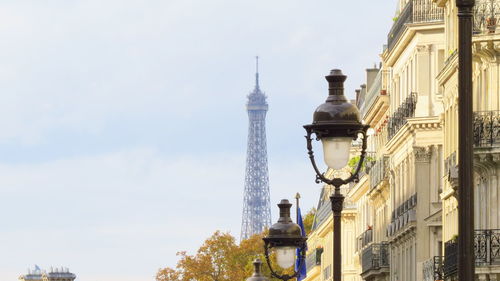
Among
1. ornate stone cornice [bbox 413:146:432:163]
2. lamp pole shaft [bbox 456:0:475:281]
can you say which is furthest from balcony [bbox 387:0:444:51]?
lamp pole shaft [bbox 456:0:475:281]

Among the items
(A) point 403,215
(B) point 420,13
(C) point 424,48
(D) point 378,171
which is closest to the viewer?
(C) point 424,48

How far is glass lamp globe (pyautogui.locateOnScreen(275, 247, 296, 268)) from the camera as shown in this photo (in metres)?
41.0

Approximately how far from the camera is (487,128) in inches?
2028

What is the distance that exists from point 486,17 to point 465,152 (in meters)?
29.4

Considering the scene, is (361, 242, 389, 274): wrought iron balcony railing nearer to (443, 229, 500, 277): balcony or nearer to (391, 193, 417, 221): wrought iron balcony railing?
(391, 193, 417, 221): wrought iron balcony railing

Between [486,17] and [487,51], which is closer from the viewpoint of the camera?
[486,17]

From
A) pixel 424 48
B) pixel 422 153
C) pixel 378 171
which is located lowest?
pixel 422 153

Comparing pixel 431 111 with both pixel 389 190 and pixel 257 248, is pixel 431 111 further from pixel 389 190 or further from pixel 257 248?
pixel 257 248

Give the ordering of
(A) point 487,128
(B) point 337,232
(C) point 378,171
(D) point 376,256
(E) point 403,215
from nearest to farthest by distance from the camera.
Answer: (B) point 337,232 < (A) point 487,128 < (E) point 403,215 < (D) point 376,256 < (C) point 378,171

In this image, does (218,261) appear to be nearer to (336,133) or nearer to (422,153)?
(422,153)

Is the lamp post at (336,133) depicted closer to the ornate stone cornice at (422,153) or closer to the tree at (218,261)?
the ornate stone cornice at (422,153)

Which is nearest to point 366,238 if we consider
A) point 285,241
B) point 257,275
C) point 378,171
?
point 378,171

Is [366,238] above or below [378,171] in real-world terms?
below

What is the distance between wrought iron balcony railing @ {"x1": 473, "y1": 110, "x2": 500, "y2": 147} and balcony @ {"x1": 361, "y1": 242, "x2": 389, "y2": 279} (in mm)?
35221
